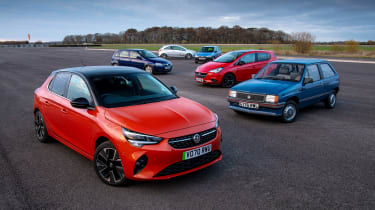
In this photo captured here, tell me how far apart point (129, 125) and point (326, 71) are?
23.9 ft

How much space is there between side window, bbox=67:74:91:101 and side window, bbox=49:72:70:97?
210mm

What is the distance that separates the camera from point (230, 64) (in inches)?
531

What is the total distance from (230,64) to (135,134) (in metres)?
10.5

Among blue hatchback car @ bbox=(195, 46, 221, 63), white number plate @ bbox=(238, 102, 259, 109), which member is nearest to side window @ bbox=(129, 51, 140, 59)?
blue hatchback car @ bbox=(195, 46, 221, 63)

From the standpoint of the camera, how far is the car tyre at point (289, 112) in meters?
7.23

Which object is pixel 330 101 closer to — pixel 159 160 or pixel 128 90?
pixel 128 90

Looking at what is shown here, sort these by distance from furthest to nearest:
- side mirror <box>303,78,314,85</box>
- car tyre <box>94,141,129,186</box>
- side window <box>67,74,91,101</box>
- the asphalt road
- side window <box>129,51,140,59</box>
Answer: side window <box>129,51,140,59</box> → side mirror <box>303,78,314,85</box> → side window <box>67,74,91,101</box> → car tyre <box>94,141,129,186</box> → the asphalt road

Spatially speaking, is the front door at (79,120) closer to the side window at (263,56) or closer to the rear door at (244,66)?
the rear door at (244,66)

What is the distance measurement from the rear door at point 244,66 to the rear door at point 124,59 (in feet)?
28.5

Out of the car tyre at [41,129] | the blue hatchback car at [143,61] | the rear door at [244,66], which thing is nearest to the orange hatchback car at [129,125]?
the car tyre at [41,129]

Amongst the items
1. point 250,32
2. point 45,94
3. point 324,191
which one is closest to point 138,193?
point 324,191

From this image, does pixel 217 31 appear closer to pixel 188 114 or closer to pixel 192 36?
pixel 192 36

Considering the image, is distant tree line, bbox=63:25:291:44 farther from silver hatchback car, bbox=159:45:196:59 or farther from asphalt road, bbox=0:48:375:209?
asphalt road, bbox=0:48:375:209

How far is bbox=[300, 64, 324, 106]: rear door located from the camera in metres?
7.77
